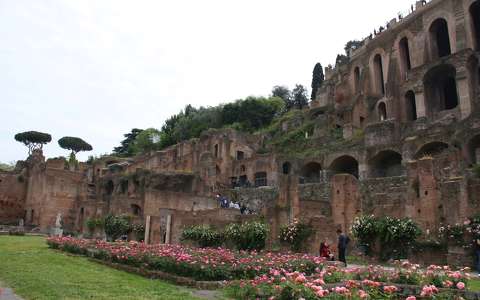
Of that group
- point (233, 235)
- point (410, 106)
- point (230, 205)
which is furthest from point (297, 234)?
point (410, 106)

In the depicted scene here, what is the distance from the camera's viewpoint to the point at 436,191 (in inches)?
763

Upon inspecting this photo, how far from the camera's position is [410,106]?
50.6 metres

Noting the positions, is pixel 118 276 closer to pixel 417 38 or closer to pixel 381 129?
pixel 381 129

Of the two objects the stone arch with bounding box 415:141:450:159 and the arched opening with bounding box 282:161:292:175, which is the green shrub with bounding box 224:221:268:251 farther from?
the arched opening with bounding box 282:161:292:175

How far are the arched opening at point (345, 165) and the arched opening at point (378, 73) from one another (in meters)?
20.1

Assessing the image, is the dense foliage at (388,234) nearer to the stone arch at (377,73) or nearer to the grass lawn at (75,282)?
the grass lawn at (75,282)

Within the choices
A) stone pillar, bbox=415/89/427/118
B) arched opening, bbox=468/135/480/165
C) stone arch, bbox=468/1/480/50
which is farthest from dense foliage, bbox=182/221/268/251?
stone arch, bbox=468/1/480/50

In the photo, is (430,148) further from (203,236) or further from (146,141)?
(146,141)

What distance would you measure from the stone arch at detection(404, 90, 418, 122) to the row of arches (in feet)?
18.8

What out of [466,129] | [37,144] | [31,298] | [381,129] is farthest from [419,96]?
[37,144]

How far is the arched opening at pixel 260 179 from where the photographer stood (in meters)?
52.3

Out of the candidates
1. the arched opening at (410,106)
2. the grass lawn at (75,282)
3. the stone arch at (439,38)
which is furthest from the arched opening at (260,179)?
the grass lawn at (75,282)

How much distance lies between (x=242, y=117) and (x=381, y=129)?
44351mm

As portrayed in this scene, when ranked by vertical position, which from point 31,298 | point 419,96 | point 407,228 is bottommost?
point 31,298
